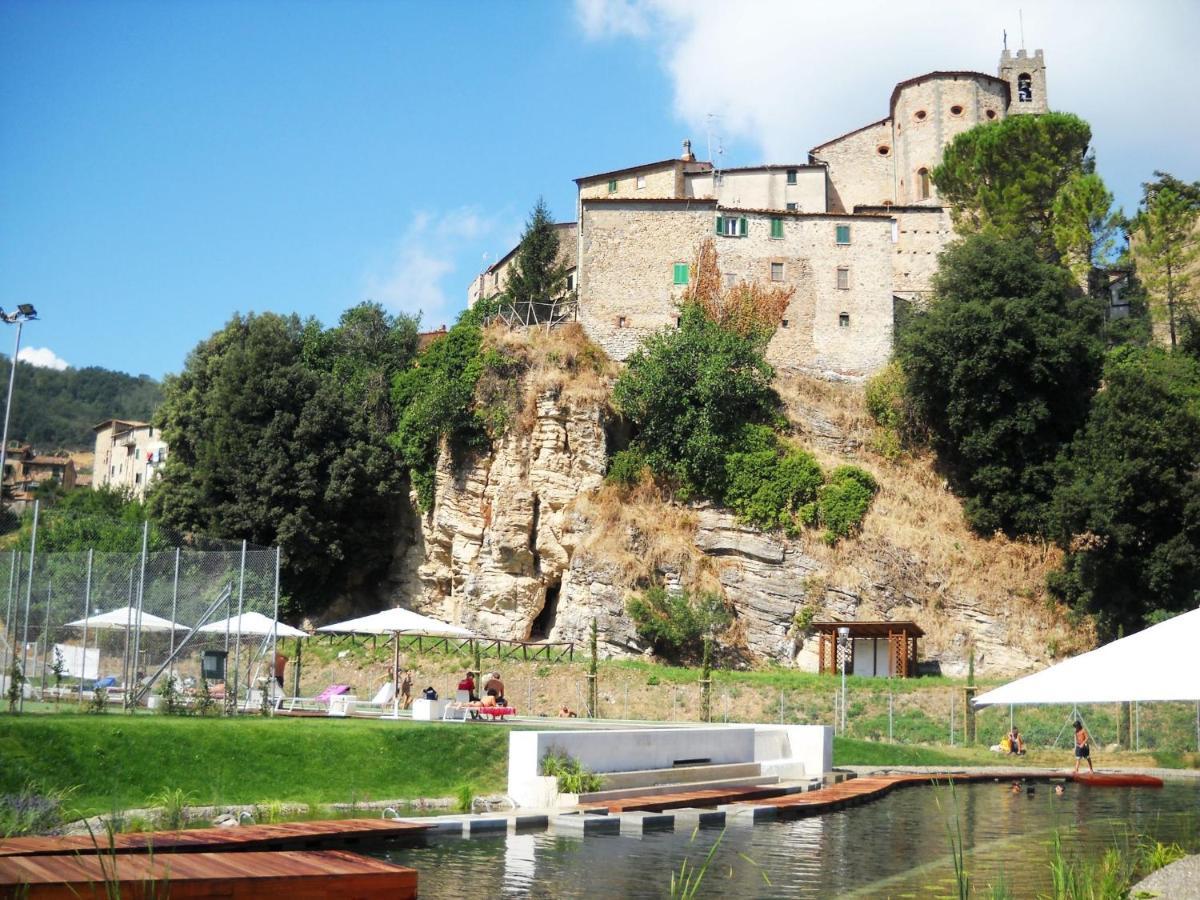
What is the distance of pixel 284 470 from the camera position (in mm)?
48688

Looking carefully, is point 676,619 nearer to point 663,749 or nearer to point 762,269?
point 762,269

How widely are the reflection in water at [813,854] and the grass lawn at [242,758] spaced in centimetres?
356

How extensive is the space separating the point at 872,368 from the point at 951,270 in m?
6.19

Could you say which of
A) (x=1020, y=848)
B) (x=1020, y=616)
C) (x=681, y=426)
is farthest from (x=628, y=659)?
(x=1020, y=848)

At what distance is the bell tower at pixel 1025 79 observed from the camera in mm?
67438

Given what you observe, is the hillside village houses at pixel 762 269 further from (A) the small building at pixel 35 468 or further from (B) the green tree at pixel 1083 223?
(A) the small building at pixel 35 468

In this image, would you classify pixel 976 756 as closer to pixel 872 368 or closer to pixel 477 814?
pixel 477 814

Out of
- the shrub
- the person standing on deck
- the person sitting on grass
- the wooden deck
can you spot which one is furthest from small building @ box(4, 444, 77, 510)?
the shrub

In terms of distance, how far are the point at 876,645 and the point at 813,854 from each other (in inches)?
1059

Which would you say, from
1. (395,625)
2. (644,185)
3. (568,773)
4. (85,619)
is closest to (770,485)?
(395,625)

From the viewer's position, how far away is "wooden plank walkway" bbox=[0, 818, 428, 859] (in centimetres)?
1142

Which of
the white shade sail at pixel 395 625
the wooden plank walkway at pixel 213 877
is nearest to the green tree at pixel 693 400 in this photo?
the white shade sail at pixel 395 625

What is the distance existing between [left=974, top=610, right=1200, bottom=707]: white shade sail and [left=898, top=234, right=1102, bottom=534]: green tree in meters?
34.6

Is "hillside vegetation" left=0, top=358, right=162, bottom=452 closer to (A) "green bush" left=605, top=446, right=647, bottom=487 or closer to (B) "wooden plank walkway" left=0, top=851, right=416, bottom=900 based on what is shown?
(A) "green bush" left=605, top=446, right=647, bottom=487
